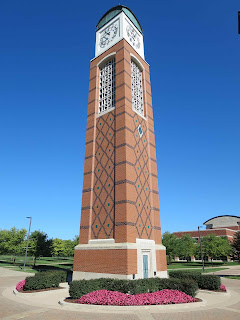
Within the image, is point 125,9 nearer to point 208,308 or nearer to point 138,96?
point 138,96

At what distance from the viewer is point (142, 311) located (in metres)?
11.5

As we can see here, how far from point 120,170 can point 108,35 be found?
2140cm

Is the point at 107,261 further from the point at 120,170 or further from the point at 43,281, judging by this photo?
the point at 120,170

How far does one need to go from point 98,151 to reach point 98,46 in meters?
17.3

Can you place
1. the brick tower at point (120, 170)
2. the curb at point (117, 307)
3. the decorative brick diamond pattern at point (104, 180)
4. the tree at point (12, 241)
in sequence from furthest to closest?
1. the tree at point (12, 241)
2. the decorative brick diamond pattern at point (104, 180)
3. the brick tower at point (120, 170)
4. the curb at point (117, 307)

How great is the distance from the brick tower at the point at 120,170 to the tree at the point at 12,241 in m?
32.7

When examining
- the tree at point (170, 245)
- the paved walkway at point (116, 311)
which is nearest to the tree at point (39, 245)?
the tree at point (170, 245)

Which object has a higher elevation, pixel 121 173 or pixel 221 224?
pixel 221 224

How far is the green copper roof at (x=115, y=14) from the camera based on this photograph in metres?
32.4

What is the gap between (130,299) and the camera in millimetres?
12586

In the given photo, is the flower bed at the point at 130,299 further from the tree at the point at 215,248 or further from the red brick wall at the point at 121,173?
the tree at the point at 215,248

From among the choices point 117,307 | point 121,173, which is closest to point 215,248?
point 121,173

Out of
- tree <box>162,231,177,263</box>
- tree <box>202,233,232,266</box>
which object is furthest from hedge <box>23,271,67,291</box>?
tree <box>202,233,232,266</box>

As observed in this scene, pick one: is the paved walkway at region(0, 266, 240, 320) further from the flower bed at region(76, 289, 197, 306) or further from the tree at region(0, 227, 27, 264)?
the tree at region(0, 227, 27, 264)
